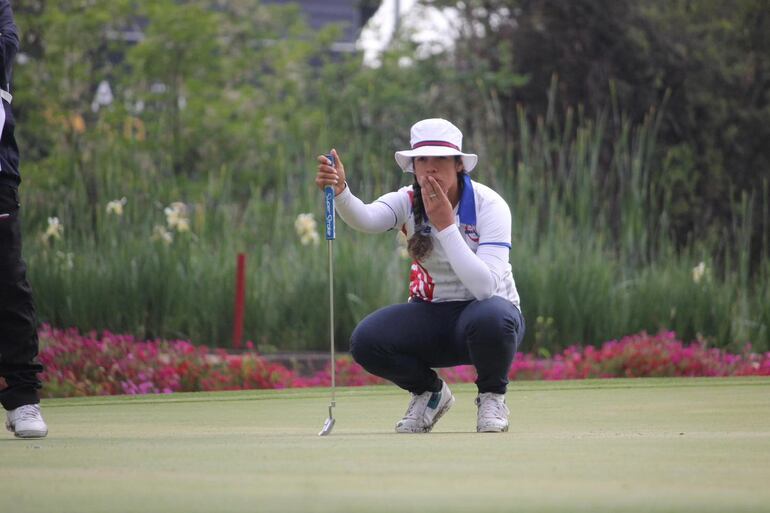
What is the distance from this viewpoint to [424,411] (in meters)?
6.38

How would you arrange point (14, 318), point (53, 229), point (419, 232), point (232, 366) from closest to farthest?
point (14, 318) → point (419, 232) → point (232, 366) → point (53, 229)

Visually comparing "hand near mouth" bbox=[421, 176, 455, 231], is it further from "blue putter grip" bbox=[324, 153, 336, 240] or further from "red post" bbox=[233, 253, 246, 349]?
"red post" bbox=[233, 253, 246, 349]

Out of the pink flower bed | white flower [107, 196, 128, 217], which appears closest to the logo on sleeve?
the pink flower bed

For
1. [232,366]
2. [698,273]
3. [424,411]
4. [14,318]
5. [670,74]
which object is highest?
[670,74]

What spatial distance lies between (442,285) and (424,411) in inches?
20.8

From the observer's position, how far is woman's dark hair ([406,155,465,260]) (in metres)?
6.26

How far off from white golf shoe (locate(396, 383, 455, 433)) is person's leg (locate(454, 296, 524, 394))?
0.85 feet

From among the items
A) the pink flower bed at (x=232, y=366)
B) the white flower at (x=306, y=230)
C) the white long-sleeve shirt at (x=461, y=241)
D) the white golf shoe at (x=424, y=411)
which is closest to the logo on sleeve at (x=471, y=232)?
the white long-sleeve shirt at (x=461, y=241)

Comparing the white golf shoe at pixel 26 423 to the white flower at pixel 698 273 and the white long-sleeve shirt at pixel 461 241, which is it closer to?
the white long-sleeve shirt at pixel 461 241

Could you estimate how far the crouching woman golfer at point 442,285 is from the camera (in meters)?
6.13

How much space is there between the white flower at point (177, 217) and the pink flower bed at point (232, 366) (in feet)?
4.75

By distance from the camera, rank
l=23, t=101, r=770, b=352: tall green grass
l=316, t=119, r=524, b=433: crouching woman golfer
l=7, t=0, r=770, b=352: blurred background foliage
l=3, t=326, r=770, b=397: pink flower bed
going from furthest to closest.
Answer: l=7, t=0, r=770, b=352: blurred background foliage → l=23, t=101, r=770, b=352: tall green grass → l=3, t=326, r=770, b=397: pink flower bed → l=316, t=119, r=524, b=433: crouching woman golfer

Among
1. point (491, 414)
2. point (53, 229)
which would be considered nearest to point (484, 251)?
point (491, 414)

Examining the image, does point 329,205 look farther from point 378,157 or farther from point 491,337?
point 378,157
